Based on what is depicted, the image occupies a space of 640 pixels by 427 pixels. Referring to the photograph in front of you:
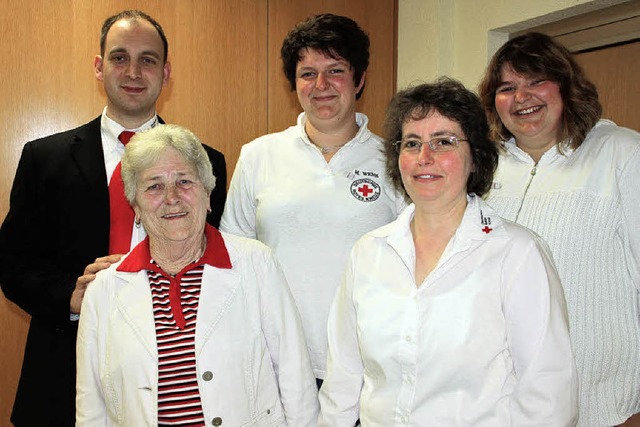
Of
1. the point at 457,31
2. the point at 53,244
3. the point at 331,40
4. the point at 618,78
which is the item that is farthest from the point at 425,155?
the point at 457,31

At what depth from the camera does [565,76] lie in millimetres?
1814

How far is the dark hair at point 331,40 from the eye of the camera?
2.06 m

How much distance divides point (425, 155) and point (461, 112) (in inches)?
6.0

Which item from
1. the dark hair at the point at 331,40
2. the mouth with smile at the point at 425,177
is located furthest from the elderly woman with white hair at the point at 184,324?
the dark hair at the point at 331,40

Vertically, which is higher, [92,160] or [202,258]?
[92,160]

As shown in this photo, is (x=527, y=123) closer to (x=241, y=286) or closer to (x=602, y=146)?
(x=602, y=146)

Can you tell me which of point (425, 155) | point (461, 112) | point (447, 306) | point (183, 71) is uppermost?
point (183, 71)

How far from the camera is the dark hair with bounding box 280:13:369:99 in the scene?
206cm

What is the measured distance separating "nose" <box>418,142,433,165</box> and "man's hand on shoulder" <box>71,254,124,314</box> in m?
Answer: 0.91

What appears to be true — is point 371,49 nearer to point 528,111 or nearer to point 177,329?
point 528,111

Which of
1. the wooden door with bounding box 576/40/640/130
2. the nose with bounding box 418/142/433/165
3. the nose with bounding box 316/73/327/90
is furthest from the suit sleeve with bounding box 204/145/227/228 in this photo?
the wooden door with bounding box 576/40/640/130

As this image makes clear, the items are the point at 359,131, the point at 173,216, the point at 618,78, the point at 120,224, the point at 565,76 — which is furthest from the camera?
the point at 618,78

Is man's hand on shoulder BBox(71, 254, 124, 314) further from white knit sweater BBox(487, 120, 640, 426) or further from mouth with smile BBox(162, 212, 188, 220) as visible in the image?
white knit sweater BBox(487, 120, 640, 426)

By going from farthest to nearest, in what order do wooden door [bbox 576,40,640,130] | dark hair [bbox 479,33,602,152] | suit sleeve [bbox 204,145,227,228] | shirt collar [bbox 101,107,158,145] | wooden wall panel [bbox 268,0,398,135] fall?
wooden wall panel [bbox 268,0,398,135] < wooden door [bbox 576,40,640,130] < suit sleeve [bbox 204,145,227,228] < shirt collar [bbox 101,107,158,145] < dark hair [bbox 479,33,602,152]
